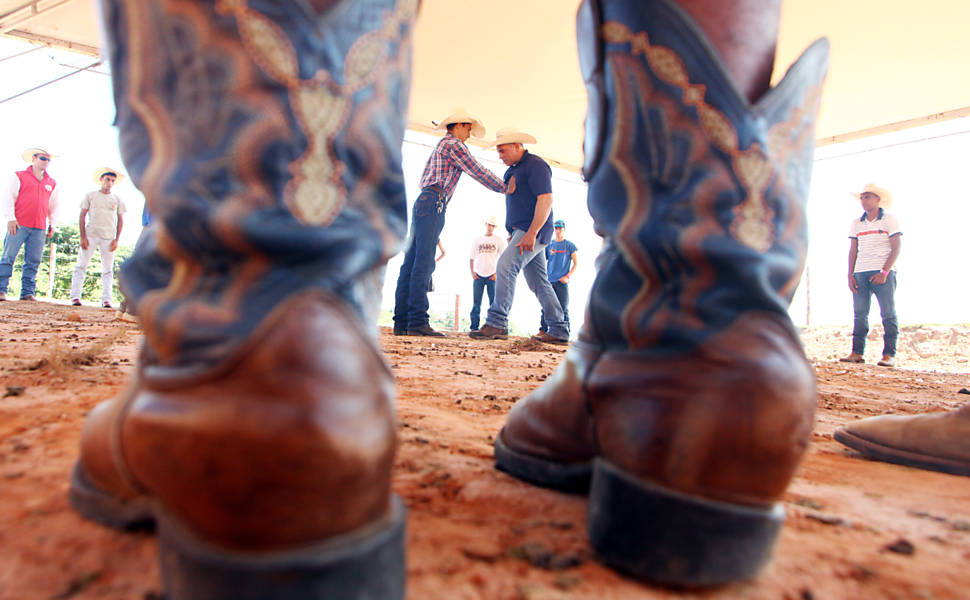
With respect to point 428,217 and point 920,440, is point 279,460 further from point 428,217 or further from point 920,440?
point 428,217

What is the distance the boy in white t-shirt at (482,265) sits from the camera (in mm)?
6438

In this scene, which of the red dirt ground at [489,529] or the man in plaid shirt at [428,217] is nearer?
the red dirt ground at [489,529]

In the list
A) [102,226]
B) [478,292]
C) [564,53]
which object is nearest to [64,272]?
[102,226]

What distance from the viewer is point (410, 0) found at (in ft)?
1.82

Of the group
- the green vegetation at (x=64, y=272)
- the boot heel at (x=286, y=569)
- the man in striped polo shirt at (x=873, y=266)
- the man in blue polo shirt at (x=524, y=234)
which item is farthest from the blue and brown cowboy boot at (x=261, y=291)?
the green vegetation at (x=64, y=272)

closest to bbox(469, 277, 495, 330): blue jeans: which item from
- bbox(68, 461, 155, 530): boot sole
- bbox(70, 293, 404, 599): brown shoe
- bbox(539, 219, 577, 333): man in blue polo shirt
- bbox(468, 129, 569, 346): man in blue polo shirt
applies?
bbox(539, 219, 577, 333): man in blue polo shirt

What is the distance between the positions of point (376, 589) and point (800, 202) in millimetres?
620

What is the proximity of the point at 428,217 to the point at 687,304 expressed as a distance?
3582 millimetres

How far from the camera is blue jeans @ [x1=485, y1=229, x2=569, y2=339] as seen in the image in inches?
169

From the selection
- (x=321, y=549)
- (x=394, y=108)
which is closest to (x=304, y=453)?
(x=321, y=549)

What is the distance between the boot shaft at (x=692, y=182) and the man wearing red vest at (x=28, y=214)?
6.91 meters

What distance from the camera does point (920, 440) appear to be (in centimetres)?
115

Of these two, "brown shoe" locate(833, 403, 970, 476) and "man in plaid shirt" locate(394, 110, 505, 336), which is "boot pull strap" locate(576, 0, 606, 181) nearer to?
"brown shoe" locate(833, 403, 970, 476)

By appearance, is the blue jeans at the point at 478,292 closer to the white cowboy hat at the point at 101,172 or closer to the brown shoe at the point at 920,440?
the white cowboy hat at the point at 101,172
